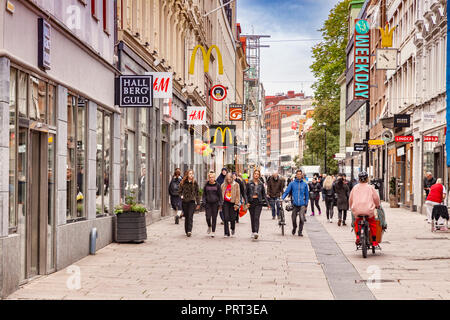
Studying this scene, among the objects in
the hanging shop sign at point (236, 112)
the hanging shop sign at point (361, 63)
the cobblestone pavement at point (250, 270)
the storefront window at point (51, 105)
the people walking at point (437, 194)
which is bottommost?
the cobblestone pavement at point (250, 270)

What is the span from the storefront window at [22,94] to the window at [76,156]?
284 cm

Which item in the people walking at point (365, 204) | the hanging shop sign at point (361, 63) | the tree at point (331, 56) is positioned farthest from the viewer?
the tree at point (331, 56)

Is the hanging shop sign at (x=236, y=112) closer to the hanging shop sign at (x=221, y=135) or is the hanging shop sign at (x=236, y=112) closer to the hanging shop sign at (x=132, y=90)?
the hanging shop sign at (x=221, y=135)

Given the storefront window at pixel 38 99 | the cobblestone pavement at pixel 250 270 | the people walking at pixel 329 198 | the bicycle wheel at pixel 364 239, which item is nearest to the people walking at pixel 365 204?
the bicycle wheel at pixel 364 239

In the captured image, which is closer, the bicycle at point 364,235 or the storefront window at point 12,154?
the storefront window at point 12,154

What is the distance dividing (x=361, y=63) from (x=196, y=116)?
23654 millimetres

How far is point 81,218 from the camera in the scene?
15375mm

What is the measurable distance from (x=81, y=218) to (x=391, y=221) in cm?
1618

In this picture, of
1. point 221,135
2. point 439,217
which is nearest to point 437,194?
point 439,217

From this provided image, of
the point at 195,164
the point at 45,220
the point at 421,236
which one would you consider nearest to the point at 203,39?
the point at 195,164

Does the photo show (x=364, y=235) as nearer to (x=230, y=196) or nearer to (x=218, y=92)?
(x=230, y=196)

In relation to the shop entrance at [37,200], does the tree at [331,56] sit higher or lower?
higher

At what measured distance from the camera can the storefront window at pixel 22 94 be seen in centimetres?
1120

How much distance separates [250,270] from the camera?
43.2 feet
